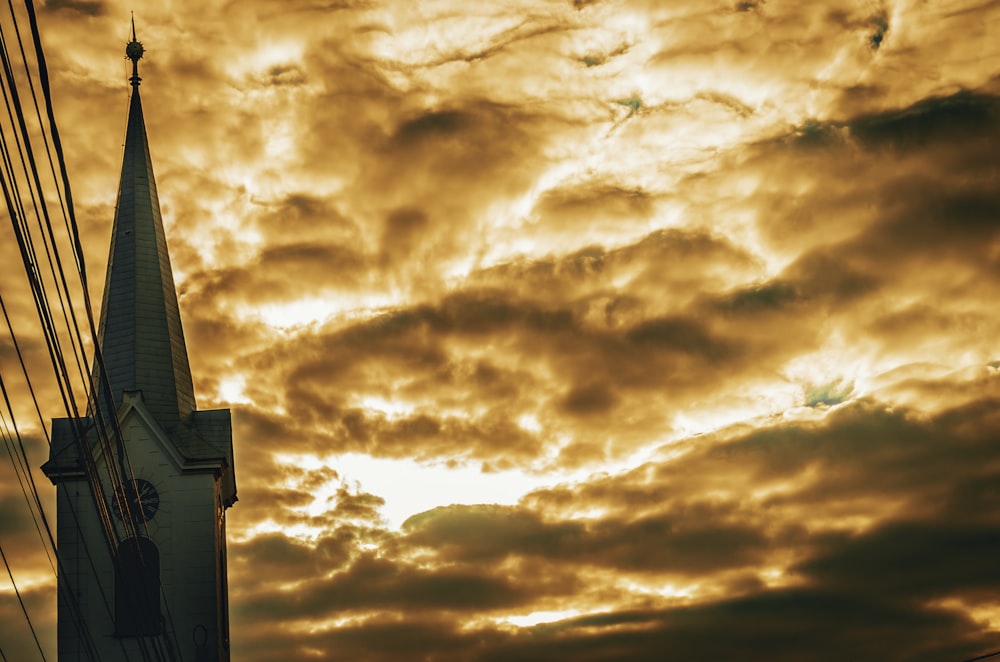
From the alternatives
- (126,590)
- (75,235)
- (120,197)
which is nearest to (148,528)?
(126,590)

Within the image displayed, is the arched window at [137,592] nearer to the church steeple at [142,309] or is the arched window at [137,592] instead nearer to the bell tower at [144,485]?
the bell tower at [144,485]

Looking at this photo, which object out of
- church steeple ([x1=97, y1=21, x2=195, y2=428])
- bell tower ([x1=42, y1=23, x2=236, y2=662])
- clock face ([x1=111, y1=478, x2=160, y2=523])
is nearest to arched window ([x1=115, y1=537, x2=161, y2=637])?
bell tower ([x1=42, y1=23, x2=236, y2=662])

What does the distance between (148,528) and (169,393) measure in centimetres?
598

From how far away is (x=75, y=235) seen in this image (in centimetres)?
1570

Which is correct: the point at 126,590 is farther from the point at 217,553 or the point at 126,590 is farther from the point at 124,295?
the point at 124,295

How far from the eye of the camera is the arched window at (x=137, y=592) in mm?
45812

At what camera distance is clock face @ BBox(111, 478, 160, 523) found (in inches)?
1891

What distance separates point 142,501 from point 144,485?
2.05 ft

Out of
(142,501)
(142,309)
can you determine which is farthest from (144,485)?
(142,309)

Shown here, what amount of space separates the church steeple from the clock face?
2.76 metres

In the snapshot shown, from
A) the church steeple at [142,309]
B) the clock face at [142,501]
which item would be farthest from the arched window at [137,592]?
the church steeple at [142,309]

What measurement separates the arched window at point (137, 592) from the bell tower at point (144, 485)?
0.04 m

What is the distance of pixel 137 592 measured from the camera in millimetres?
46531

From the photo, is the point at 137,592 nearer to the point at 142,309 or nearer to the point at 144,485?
the point at 144,485
